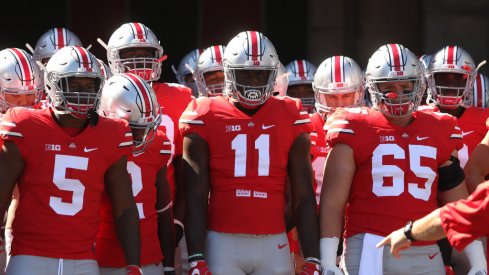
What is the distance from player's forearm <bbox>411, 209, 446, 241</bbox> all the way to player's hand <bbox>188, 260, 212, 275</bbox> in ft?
3.79

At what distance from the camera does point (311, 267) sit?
573cm

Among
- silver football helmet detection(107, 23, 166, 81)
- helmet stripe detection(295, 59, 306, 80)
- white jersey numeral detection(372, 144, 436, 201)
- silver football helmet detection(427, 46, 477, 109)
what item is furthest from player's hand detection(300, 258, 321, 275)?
helmet stripe detection(295, 59, 306, 80)

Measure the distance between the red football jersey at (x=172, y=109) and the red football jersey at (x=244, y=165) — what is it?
1.75 ft

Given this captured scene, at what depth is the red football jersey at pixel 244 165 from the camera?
580 cm

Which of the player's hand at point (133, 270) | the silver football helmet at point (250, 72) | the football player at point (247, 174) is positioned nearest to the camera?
the player's hand at point (133, 270)

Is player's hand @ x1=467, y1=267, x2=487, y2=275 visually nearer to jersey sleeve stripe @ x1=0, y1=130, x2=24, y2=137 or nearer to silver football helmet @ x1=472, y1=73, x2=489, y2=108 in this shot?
jersey sleeve stripe @ x1=0, y1=130, x2=24, y2=137

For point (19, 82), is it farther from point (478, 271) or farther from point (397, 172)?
point (478, 271)

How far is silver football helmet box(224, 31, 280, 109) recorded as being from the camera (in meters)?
5.87

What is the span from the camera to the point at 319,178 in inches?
266

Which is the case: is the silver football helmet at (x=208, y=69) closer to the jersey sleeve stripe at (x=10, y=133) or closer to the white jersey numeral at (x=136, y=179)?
the white jersey numeral at (x=136, y=179)

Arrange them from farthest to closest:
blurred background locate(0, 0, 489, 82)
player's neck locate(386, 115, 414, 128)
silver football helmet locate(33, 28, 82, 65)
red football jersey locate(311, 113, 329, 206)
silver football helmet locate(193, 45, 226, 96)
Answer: blurred background locate(0, 0, 489, 82), silver football helmet locate(33, 28, 82, 65), silver football helmet locate(193, 45, 226, 96), red football jersey locate(311, 113, 329, 206), player's neck locate(386, 115, 414, 128)

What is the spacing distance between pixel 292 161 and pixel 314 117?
3.57 feet

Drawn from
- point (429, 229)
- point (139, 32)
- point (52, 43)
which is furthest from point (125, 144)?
point (52, 43)

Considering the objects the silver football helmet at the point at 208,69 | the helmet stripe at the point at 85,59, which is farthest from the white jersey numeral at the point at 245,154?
the silver football helmet at the point at 208,69
